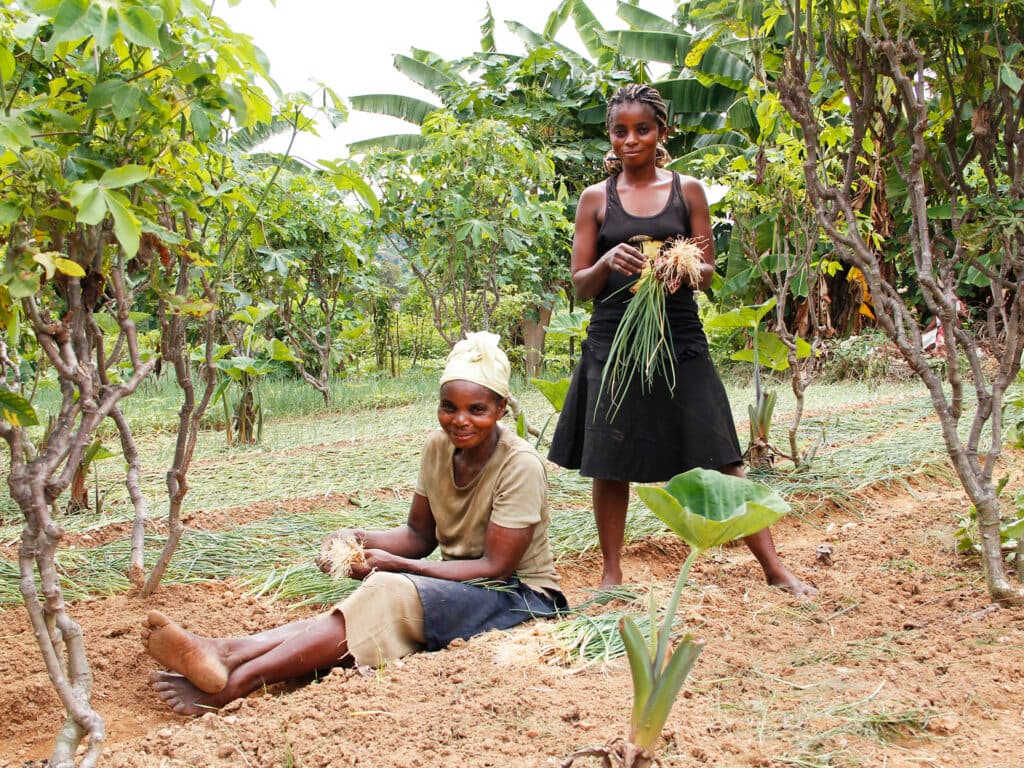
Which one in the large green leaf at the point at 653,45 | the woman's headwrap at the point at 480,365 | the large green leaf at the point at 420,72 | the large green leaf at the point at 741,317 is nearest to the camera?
the woman's headwrap at the point at 480,365

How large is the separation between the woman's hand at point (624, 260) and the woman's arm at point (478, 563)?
837mm

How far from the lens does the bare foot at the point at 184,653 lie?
85.5 inches

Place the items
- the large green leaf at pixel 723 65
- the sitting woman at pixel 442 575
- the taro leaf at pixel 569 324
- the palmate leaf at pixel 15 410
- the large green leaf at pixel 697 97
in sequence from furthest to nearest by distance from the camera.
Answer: the large green leaf at pixel 697 97 → the large green leaf at pixel 723 65 → the taro leaf at pixel 569 324 → the sitting woman at pixel 442 575 → the palmate leaf at pixel 15 410

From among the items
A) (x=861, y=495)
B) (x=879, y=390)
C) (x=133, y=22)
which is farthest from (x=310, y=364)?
(x=133, y=22)

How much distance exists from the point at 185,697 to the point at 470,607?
2.56ft

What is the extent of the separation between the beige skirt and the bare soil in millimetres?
83

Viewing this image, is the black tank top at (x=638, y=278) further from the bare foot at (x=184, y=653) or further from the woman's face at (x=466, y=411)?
the bare foot at (x=184, y=653)

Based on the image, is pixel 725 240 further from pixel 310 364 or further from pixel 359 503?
pixel 359 503

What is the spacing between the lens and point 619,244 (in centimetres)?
280

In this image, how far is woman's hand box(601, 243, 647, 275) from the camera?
2.71 m

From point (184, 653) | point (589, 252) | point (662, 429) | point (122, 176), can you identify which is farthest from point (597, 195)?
point (184, 653)

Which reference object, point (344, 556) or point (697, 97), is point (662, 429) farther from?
point (697, 97)

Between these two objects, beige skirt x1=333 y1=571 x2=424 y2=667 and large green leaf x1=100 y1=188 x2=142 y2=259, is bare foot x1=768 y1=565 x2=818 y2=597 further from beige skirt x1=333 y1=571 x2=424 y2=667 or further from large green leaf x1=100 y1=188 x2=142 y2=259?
large green leaf x1=100 y1=188 x2=142 y2=259

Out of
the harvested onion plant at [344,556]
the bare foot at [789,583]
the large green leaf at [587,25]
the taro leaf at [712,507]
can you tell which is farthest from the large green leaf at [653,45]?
the taro leaf at [712,507]
